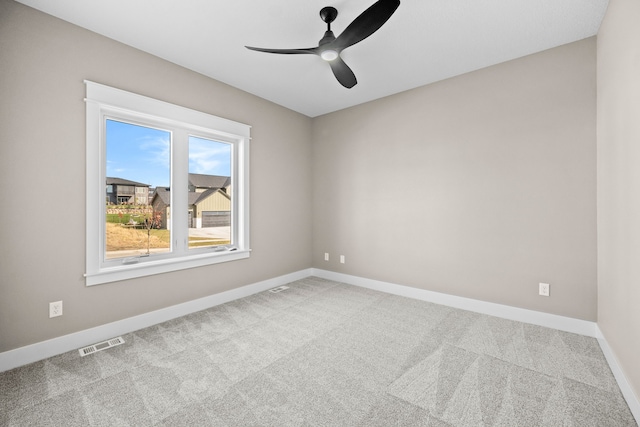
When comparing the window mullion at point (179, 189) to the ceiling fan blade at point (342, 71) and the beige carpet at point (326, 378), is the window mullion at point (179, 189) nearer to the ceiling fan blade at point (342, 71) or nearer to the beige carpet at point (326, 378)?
the beige carpet at point (326, 378)

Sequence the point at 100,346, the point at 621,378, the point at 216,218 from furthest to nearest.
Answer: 1. the point at 216,218
2. the point at 100,346
3. the point at 621,378

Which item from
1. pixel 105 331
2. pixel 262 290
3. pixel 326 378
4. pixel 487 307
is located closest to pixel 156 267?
pixel 105 331

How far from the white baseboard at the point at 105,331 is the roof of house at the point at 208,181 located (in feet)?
4.42

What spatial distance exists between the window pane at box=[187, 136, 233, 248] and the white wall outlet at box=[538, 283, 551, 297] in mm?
3544

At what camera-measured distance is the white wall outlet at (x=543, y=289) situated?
2.62 metres

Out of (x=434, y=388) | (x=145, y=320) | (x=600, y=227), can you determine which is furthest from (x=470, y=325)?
(x=145, y=320)

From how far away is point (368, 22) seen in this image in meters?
1.73

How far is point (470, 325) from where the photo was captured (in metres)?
2.69

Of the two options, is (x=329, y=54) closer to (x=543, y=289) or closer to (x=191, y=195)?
(x=191, y=195)

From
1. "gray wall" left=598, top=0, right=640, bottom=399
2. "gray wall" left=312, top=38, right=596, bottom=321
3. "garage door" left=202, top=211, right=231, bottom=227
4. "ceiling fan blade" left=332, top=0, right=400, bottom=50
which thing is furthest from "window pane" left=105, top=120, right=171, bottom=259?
"gray wall" left=598, top=0, right=640, bottom=399

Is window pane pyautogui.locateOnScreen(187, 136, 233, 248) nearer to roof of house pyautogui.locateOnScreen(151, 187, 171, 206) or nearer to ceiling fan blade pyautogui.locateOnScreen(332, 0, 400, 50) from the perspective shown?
roof of house pyautogui.locateOnScreen(151, 187, 171, 206)

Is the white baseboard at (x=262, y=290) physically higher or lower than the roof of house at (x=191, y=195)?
lower

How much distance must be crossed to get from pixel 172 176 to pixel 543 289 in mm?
4023

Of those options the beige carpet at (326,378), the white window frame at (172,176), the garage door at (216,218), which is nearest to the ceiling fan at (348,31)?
the white window frame at (172,176)
